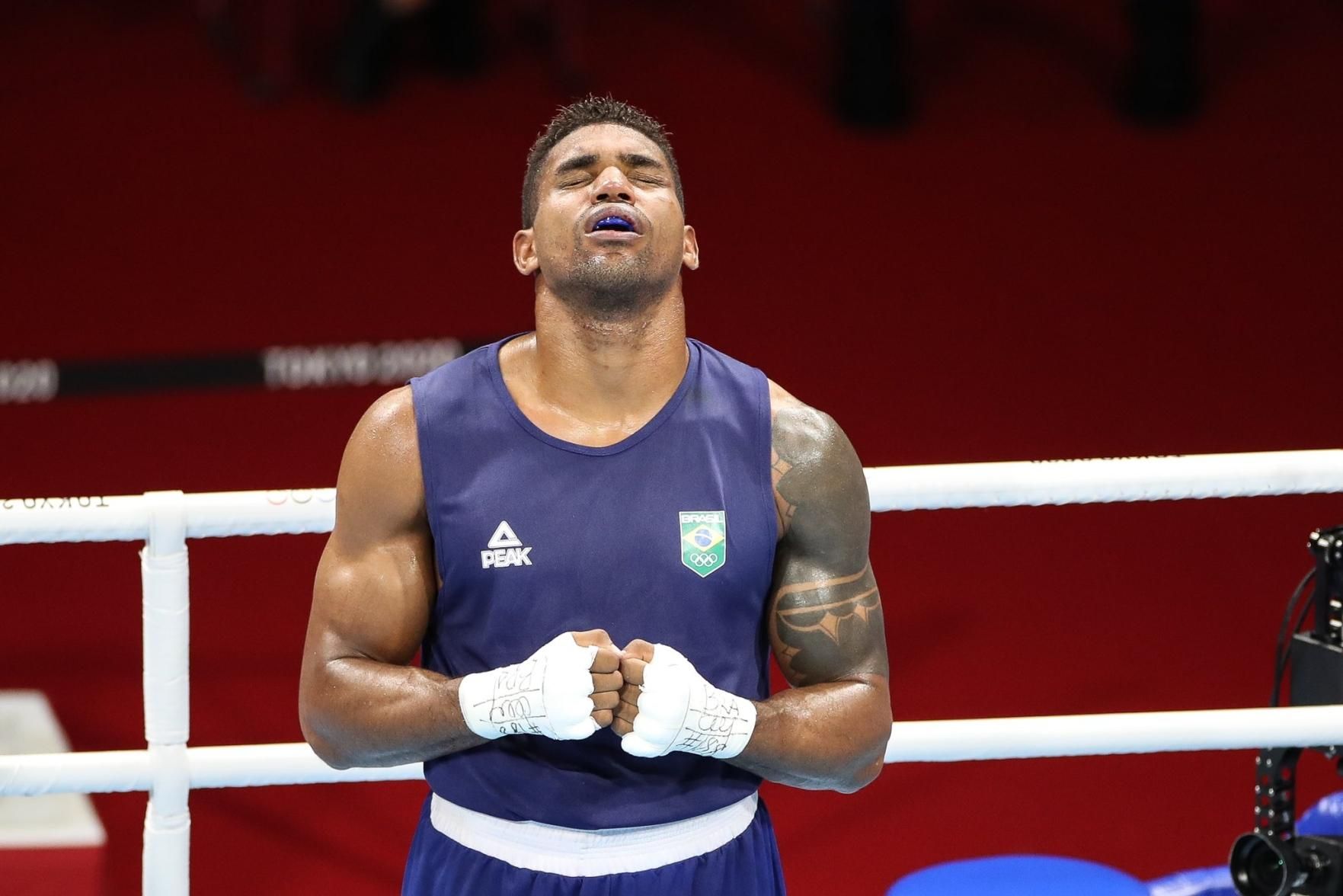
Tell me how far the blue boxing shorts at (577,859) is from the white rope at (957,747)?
0.33 meters

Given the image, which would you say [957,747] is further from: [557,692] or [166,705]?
[166,705]

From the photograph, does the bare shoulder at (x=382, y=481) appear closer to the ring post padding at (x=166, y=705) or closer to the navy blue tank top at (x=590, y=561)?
Answer: the navy blue tank top at (x=590, y=561)

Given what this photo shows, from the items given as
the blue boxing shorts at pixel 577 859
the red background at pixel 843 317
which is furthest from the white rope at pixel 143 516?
the red background at pixel 843 317

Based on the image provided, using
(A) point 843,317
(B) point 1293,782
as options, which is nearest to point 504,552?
(B) point 1293,782

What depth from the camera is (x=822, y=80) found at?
6.85 metres

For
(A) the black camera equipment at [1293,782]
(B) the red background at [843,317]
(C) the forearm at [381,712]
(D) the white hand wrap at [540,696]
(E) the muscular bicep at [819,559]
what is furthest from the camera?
(B) the red background at [843,317]

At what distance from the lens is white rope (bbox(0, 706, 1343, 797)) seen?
7.39 ft

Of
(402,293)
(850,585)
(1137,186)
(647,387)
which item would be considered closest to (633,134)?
(647,387)

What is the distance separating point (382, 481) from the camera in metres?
1.85

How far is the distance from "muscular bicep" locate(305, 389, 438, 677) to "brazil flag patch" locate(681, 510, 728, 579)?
0.93 ft

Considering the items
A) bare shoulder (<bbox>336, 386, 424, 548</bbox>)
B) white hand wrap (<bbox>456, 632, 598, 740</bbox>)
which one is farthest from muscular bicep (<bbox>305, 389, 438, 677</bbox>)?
white hand wrap (<bbox>456, 632, 598, 740</bbox>)

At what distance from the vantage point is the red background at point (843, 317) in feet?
12.8

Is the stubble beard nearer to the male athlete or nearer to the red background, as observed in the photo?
the male athlete

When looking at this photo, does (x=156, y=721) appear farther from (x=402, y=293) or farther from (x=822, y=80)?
(x=822, y=80)
